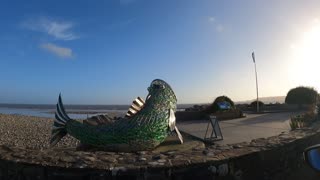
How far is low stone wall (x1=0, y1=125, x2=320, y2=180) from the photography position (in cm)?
425

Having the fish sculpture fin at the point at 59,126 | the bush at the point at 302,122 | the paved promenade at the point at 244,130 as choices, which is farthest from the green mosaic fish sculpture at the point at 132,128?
the bush at the point at 302,122

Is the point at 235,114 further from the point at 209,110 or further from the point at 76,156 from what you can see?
the point at 76,156

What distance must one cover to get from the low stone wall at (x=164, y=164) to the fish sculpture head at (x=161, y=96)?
446 cm

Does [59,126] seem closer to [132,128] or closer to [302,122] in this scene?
[132,128]

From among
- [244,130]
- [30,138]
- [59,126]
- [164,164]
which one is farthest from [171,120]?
[30,138]

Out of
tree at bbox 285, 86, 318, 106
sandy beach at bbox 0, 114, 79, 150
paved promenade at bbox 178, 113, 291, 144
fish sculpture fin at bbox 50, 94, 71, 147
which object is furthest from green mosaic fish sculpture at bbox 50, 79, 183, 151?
tree at bbox 285, 86, 318, 106

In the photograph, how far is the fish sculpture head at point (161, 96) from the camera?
974cm

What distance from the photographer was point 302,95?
31688 millimetres

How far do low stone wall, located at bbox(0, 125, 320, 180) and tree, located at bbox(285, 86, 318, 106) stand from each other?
27622 mm

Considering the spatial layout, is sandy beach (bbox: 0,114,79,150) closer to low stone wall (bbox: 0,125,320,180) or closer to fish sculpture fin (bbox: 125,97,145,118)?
fish sculpture fin (bbox: 125,97,145,118)

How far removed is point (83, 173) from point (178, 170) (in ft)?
3.43

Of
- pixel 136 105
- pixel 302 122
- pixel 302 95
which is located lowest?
pixel 302 122

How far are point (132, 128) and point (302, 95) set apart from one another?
2601 cm

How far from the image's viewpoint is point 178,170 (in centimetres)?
435
